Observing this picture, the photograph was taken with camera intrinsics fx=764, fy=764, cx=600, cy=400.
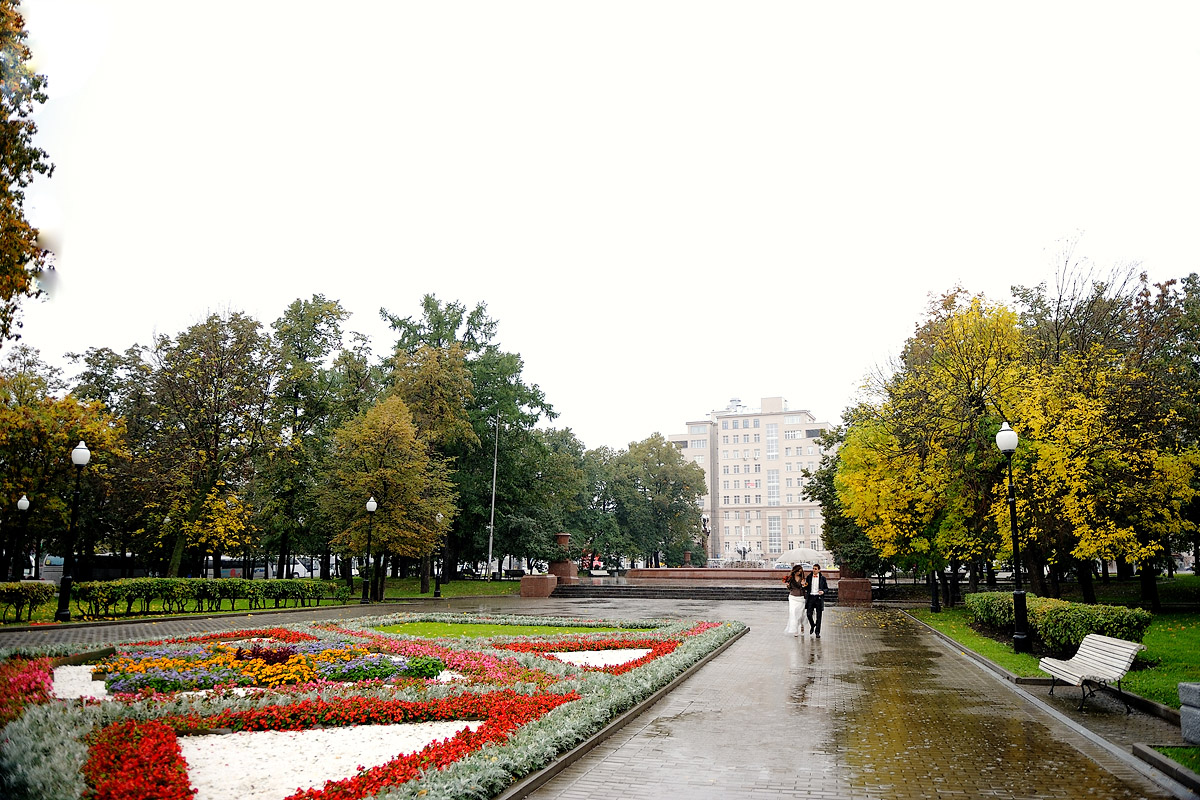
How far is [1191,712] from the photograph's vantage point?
7.04 meters

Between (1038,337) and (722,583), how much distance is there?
2332 centimetres

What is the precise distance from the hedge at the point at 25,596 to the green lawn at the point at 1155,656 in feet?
74.6

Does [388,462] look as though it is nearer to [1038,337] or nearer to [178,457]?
[178,457]

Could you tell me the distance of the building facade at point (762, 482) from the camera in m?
117

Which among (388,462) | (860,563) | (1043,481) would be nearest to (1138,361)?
(1043,481)

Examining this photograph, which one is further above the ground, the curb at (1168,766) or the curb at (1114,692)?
the curb at (1168,766)

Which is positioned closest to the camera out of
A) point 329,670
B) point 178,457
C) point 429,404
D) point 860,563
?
point 329,670

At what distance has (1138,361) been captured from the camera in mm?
24453

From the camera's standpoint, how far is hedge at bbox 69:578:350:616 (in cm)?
2128

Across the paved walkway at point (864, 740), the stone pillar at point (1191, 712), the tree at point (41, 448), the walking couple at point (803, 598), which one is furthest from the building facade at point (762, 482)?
the stone pillar at point (1191, 712)

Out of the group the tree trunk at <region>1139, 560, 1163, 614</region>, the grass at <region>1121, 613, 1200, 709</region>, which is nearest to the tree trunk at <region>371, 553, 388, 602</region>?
the grass at <region>1121, 613, 1200, 709</region>

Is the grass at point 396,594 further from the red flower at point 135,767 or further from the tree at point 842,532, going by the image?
the tree at point 842,532

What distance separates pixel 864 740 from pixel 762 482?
372 feet

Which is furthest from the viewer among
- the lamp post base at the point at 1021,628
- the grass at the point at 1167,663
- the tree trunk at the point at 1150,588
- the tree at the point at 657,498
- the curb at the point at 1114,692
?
the tree at the point at 657,498
